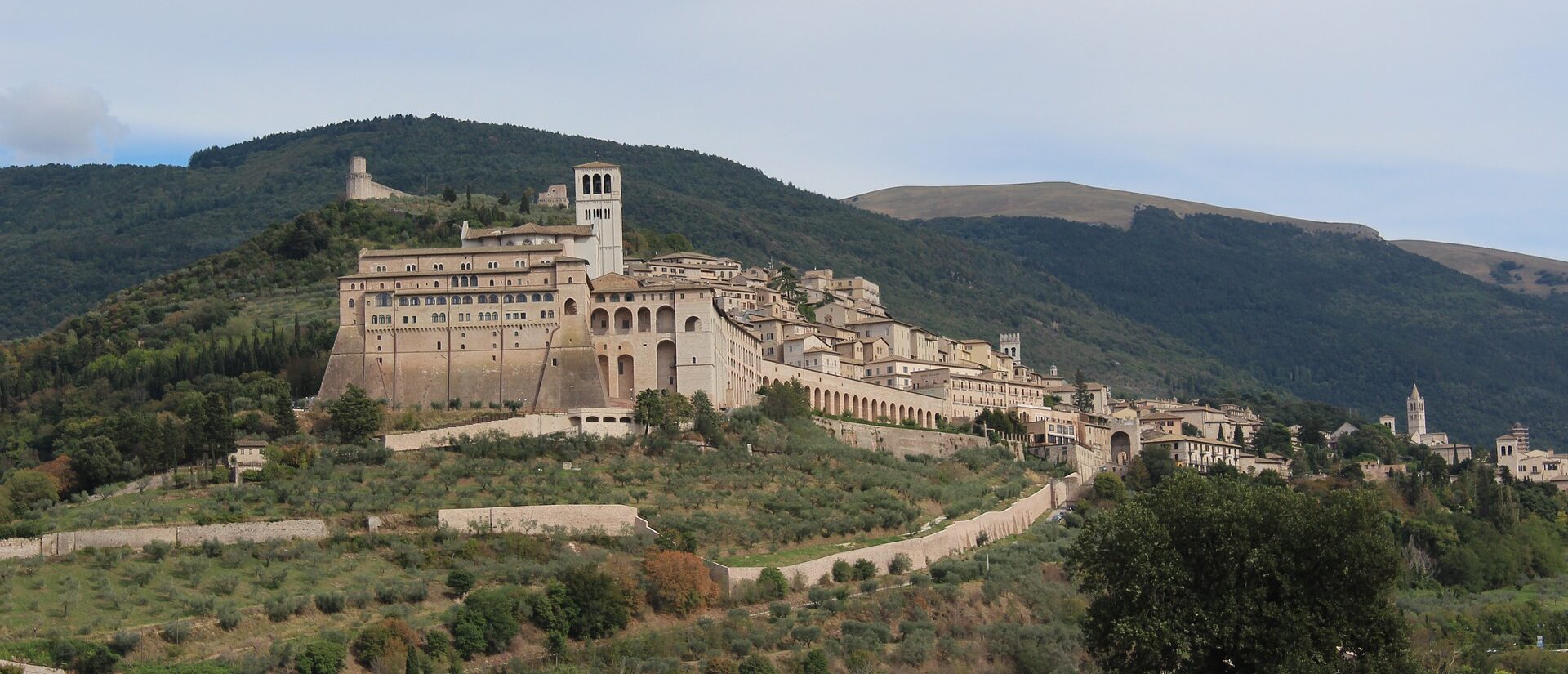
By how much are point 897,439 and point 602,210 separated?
17.7m

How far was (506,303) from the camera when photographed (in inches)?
3051

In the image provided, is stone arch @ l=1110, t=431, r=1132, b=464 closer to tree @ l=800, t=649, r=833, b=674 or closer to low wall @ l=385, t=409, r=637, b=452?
low wall @ l=385, t=409, r=637, b=452

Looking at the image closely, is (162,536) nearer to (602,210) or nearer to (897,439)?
(897,439)

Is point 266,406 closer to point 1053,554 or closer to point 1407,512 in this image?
point 1053,554

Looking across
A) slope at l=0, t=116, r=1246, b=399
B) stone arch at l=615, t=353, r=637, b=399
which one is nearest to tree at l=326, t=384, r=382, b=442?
stone arch at l=615, t=353, r=637, b=399

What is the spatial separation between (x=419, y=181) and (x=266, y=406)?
10319cm

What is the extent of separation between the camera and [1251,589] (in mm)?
46500

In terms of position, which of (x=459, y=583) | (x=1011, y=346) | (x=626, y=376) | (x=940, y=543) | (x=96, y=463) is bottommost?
(x=940, y=543)

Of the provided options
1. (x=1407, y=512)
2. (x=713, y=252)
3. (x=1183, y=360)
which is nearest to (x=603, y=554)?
(x=1407, y=512)

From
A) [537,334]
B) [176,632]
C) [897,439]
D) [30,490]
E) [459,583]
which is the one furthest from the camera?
[897,439]

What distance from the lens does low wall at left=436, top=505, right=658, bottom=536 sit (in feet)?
208

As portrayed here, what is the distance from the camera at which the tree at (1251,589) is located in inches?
1796

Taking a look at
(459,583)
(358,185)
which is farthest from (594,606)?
(358,185)

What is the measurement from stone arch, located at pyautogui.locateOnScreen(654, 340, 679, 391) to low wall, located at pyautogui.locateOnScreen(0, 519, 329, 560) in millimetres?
18653
